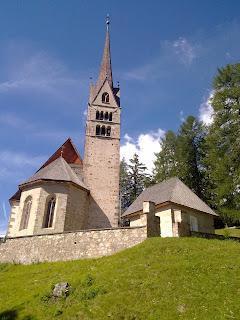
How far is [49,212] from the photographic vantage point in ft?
89.0

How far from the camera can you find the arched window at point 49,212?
26841mm

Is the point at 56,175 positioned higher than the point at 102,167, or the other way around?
the point at 102,167

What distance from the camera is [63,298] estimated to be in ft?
50.1

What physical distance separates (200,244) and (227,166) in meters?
12.9

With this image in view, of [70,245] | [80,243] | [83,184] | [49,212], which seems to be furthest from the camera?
[83,184]

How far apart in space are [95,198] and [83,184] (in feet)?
8.81

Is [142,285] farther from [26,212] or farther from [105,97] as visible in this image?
[105,97]

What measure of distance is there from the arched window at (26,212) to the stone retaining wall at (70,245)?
2.77m

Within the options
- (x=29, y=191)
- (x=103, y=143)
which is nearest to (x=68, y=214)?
(x=29, y=191)

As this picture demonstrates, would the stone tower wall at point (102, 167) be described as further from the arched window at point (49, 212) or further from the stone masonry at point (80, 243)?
the stone masonry at point (80, 243)

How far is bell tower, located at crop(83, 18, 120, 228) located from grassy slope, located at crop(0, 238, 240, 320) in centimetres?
1167

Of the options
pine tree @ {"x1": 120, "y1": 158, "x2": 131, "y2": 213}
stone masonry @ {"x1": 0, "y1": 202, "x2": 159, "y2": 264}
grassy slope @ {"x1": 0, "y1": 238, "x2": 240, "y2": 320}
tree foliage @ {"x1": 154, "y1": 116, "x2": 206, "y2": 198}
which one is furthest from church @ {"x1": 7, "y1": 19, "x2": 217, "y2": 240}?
pine tree @ {"x1": 120, "y1": 158, "x2": 131, "y2": 213}

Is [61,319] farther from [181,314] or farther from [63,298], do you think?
[181,314]

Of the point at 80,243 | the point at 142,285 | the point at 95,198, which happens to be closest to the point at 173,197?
the point at 80,243
